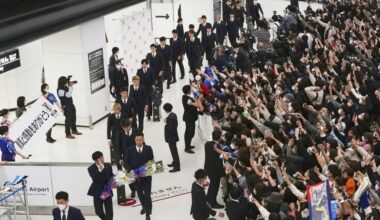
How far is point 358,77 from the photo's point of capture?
497 inches

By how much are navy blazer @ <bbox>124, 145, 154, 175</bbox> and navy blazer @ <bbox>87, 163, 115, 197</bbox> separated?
642mm

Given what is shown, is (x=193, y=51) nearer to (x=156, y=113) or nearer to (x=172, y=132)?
(x=156, y=113)

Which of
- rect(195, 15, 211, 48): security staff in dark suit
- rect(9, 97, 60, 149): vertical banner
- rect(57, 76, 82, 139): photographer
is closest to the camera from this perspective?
rect(9, 97, 60, 149): vertical banner

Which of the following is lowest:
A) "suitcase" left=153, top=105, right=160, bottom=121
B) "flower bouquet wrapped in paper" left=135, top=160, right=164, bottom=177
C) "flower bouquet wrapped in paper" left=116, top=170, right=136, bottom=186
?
"suitcase" left=153, top=105, right=160, bottom=121

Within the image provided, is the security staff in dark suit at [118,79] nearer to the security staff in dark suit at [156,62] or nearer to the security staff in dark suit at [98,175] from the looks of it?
the security staff in dark suit at [156,62]

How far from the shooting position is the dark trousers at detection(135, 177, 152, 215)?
9695 mm

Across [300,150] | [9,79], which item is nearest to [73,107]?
[9,79]

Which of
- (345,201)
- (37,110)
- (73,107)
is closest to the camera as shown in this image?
(345,201)

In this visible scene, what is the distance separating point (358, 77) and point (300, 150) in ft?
14.1

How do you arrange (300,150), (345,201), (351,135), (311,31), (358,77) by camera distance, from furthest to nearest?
1. (311,31)
2. (358,77)
3. (351,135)
4. (300,150)
5. (345,201)

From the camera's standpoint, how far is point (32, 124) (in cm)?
1076

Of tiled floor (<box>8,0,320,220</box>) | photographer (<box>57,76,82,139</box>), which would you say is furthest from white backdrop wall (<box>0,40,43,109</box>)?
photographer (<box>57,76,82,139</box>)

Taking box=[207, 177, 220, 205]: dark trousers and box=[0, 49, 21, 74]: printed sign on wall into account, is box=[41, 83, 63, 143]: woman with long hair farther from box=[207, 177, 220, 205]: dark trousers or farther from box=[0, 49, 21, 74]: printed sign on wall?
box=[207, 177, 220, 205]: dark trousers

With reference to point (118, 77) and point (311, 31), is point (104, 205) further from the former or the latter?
point (311, 31)
